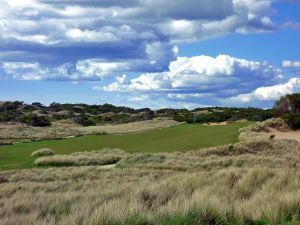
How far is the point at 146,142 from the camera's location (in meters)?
50.5

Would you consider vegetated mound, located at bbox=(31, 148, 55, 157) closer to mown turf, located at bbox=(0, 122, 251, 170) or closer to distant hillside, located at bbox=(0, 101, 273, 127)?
mown turf, located at bbox=(0, 122, 251, 170)

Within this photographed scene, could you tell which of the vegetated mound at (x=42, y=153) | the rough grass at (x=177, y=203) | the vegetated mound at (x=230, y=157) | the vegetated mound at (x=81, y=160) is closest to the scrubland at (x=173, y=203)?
the rough grass at (x=177, y=203)

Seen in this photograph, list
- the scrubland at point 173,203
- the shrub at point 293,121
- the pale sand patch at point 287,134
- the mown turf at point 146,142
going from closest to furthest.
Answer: the scrubland at point 173,203, the mown turf at point 146,142, the pale sand patch at point 287,134, the shrub at point 293,121

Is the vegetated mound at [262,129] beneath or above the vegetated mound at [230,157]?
above

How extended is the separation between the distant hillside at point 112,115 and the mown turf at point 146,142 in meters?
12.8

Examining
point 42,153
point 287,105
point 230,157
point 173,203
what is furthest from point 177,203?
point 287,105

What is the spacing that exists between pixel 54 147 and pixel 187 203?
38.5 m

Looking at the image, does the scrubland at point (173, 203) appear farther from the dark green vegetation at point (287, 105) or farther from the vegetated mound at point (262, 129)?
the dark green vegetation at point (287, 105)

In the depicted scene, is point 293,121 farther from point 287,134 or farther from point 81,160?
point 81,160

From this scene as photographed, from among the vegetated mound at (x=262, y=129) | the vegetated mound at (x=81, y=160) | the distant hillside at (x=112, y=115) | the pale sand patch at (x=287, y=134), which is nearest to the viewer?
the vegetated mound at (x=81, y=160)

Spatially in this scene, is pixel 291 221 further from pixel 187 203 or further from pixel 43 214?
pixel 43 214

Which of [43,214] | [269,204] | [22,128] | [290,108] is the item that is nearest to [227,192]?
[269,204]

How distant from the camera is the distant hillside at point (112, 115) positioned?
76.3 meters

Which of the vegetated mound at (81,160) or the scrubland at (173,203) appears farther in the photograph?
the vegetated mound at (81,160)
